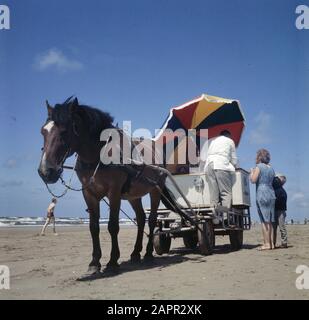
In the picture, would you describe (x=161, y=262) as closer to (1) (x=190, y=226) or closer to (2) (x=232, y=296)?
(1) (x=190, y=226)

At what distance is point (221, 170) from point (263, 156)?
141 cm

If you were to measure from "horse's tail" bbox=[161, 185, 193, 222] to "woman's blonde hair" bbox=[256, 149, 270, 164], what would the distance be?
7.57 feet

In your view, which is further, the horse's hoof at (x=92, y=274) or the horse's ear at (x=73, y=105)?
the horse's hoof at (x=92, y=274)

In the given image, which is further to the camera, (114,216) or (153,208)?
(153,208)

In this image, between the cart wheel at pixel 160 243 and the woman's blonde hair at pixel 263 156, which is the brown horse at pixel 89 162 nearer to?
the cart wheel at pixel 160 243

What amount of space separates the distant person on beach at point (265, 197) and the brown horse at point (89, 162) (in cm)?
325

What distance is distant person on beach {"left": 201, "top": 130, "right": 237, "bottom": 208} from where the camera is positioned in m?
9.14

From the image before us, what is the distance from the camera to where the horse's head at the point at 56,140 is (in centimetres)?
596

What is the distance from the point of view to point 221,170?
9.12 m

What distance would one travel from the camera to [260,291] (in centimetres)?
513

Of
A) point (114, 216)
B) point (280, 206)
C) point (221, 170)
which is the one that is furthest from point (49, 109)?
point (280, 206)

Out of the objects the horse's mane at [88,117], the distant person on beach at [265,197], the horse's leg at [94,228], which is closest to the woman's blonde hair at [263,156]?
the distant person on beach at [265,197]

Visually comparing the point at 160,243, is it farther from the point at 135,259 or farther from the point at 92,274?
the point at 92,274
